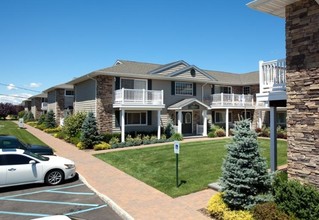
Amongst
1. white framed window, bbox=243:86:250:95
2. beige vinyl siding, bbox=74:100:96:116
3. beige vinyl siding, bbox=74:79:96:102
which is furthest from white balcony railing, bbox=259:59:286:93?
white framed window, bbox=243:86:250:95

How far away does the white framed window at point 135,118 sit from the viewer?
24266 millimetres

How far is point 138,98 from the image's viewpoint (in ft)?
75.6

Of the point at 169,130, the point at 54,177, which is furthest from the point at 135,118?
the point at 54,177

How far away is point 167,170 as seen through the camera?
12.9 meters

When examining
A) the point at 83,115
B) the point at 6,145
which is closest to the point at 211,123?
the point at 83,115

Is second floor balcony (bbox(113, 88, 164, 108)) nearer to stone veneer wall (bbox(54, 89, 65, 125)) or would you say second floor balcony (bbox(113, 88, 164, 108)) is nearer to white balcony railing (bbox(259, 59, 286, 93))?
white balcony railing (bbox(259, 59, 286, 93))

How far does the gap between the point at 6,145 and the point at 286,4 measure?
14.9m

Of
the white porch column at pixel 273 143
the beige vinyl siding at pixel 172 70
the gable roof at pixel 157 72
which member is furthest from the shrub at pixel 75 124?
the white porch column at pixel 273 143

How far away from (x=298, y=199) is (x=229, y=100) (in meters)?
23.1

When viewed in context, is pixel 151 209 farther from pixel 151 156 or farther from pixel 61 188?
pixel 151 156

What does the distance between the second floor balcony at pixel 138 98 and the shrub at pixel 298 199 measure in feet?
53.7

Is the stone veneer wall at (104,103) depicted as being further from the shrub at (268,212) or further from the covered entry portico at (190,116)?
the shrub at (268,212)

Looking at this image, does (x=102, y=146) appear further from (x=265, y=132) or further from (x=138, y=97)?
(x=265, y=132)

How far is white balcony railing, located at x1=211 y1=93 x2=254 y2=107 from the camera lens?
93.6 feet
